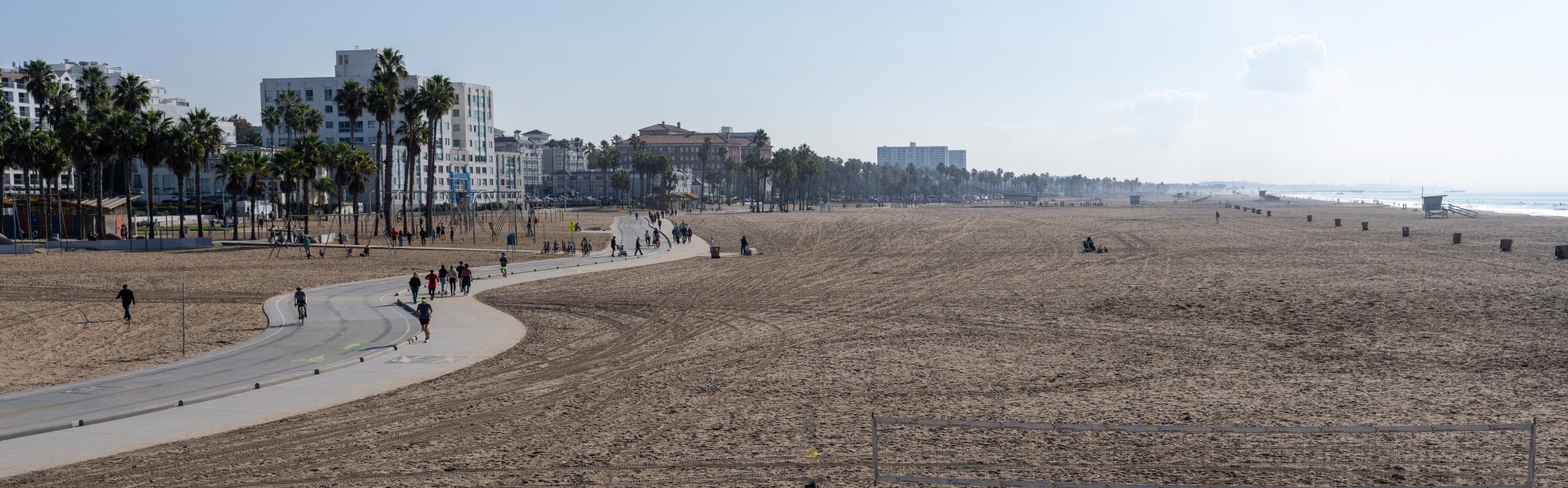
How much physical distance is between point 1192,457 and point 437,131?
133007mm

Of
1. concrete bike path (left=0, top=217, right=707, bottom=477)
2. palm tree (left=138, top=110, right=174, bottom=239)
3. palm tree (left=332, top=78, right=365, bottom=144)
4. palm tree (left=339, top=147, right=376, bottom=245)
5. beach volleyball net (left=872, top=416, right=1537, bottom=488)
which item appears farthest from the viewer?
palm tree (left=332, top=78, right=365, bottom=144)

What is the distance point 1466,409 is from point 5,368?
2773 centimetres

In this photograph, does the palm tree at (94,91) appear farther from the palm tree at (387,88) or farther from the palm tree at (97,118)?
the palm tree at (387,88)

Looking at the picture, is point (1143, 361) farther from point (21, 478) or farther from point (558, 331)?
point (21, 478)

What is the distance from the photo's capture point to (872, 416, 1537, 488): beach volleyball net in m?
12.9

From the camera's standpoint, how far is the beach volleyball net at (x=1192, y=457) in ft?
42.2

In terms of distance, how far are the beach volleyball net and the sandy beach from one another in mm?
57

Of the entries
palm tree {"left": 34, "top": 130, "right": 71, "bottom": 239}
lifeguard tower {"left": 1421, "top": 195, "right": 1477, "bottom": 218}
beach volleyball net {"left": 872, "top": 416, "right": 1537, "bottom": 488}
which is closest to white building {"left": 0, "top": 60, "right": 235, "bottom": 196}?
palm tree {"left": 34, "top": 130, "right": 71, "bottom": 239}

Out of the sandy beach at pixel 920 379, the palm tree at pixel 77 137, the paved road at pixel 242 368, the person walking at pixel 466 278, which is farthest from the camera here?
the palm tree at pixel 77 137

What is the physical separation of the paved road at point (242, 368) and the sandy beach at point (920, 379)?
148 centimetres

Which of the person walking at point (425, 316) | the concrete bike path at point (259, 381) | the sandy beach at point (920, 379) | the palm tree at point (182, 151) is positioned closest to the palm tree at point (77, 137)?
the palm tree at point (182, 151)

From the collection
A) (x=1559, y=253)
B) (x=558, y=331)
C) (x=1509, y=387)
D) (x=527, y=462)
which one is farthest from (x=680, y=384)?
(x=1559, y=253)

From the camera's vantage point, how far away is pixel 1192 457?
14.1 metres

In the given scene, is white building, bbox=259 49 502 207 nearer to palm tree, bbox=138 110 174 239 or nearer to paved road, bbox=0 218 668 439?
palm tree, bbox=138 110 174 239
